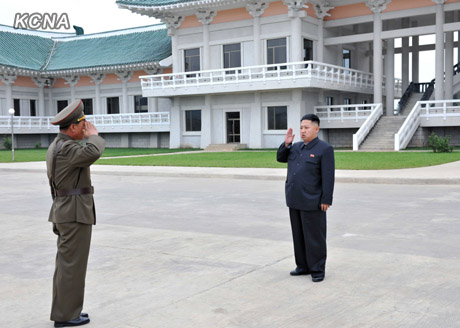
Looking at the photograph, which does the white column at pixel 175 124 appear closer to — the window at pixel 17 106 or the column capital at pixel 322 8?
the column capital at pixel 322 8

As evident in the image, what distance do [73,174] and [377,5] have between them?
34.3m

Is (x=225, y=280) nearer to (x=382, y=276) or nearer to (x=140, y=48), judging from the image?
(x=382, y=276)

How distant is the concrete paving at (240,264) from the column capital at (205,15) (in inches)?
1093

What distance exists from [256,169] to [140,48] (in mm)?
28500

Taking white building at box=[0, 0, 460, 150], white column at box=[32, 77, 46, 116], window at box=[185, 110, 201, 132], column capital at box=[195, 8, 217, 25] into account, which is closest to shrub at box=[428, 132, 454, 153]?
white building at box=[0, 0, 460, 150]

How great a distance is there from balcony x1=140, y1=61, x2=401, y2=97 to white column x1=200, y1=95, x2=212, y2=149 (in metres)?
1.56

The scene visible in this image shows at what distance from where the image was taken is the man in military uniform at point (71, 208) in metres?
4.55

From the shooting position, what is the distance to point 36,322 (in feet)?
15.5

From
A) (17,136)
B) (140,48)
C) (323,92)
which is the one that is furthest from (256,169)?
(17,136)

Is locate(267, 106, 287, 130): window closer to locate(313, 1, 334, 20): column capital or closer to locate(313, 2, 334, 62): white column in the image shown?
locate(313, 2, 334, 62): white column

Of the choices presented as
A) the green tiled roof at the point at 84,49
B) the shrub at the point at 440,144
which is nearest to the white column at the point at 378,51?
the shrub at the point at 440,144

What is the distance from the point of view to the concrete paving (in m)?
4.79

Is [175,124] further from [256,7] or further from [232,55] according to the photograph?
[256,7]

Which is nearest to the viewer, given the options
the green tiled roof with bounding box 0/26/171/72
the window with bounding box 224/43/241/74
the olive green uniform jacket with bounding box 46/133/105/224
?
the olive green uniform jacket with bounding box 46/133/105/224
